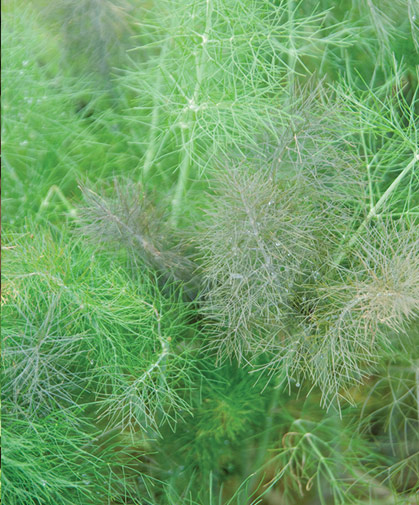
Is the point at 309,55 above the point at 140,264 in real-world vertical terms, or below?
above

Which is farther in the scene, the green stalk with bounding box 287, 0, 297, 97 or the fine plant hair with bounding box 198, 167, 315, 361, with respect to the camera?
the green stalk with bounding box 287, 0, 297, 97

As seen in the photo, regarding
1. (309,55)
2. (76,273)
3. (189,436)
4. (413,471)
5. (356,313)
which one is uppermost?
(309,55)

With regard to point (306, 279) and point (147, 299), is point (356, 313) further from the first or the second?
point (147, 299)

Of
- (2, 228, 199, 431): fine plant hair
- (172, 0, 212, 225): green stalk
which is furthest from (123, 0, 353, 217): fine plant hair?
(2, 228, 199, 431): fine plant hair

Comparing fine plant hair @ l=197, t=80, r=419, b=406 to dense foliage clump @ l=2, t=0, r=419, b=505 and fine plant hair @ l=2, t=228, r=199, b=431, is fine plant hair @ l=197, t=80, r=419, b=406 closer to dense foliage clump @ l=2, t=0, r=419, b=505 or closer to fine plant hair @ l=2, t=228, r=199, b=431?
dense foliage clump @ l=2, t=0, r=419, b=505

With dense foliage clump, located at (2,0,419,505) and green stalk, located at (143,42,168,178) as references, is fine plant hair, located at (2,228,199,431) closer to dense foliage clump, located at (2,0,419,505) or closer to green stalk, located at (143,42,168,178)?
dense foliage clump, located at (2,0,419,505)

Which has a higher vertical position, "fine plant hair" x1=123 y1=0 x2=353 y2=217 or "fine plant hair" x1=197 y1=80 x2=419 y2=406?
"fine plant hair" x1=123 y1=0 x2=353 y2=217

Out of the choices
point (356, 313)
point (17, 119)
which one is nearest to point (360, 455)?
point (356, 313)

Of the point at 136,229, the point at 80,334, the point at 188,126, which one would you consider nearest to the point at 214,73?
the point at 188,126

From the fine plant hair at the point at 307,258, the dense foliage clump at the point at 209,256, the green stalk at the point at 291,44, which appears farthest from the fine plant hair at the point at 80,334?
the green stalk at the point at 291,44
